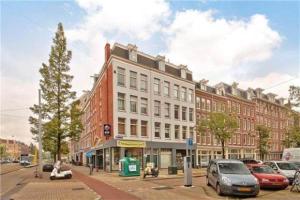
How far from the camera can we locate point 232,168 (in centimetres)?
1789

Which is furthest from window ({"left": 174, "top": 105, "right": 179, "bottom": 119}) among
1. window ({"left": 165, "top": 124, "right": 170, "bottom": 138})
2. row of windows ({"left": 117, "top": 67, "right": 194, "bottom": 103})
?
window ({"left": 165, "top": 124, "right": 170, "bottom": 138})

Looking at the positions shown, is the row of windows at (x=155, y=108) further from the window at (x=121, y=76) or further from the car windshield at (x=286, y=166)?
the car windshield at (x=286, y=166)

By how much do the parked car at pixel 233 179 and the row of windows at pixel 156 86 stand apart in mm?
26692

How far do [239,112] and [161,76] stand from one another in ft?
80.0

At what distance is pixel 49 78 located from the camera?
3612cm

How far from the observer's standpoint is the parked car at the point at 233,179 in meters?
15.8

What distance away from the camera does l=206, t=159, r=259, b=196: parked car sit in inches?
620

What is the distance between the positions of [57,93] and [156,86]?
670 inches

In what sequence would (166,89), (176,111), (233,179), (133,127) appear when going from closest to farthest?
(233,179)
(133,127)
(166,89)
(176,111)

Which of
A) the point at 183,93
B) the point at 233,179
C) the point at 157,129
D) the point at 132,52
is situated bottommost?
the point at 233,179

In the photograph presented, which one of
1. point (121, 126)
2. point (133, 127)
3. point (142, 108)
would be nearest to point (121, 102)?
point (121, 126)

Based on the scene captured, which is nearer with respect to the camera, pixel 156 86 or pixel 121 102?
pixel 121 102

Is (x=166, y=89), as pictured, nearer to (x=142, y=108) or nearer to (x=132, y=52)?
(x=142, y=108)

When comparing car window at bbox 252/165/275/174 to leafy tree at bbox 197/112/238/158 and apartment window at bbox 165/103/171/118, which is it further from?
apartment window at bbox 165/103/171/118
